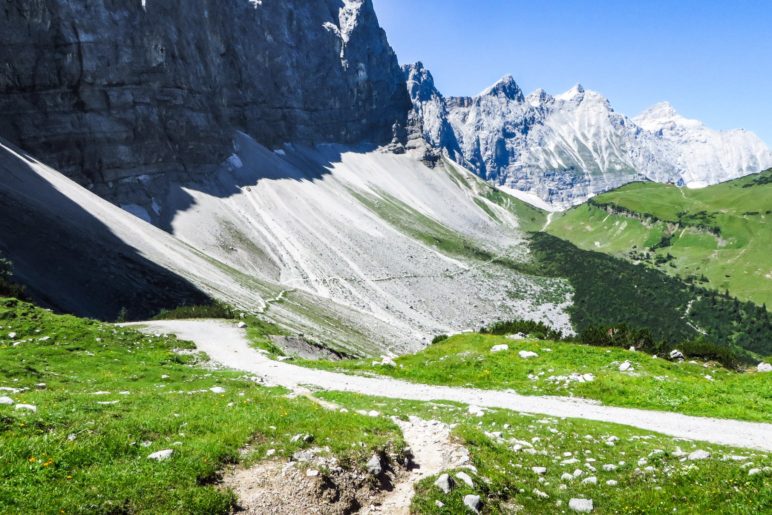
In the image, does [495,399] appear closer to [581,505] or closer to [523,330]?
[581,505]

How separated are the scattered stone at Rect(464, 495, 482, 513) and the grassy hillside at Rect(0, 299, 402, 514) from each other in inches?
119

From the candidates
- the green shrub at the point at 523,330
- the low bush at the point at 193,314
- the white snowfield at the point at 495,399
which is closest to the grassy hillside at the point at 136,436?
the white snowfield at the point at 495,399

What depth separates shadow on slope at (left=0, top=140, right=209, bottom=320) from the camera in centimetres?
6232

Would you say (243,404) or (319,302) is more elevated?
(243,404)

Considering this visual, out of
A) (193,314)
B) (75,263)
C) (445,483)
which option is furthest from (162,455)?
(75,263)

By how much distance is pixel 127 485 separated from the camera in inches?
380

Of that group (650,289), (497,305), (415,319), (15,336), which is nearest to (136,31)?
(415,319)

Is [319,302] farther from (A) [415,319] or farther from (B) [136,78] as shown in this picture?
(B) [136,78]

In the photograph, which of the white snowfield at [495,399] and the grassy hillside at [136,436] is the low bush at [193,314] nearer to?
the white snowfield at [495,399]

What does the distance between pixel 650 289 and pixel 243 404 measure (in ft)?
644

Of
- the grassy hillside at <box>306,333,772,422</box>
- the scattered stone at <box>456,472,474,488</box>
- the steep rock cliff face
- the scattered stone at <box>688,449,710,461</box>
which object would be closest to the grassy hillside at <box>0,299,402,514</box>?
the scattered stone at <box>456,472,474,488</box>

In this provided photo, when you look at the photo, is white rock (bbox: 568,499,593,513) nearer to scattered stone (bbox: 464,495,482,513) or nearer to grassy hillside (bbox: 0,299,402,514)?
scattered stone (bbox: 464,495,482,513)

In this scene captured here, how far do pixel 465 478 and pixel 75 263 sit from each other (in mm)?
74898

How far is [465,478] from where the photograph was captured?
38.4ft
